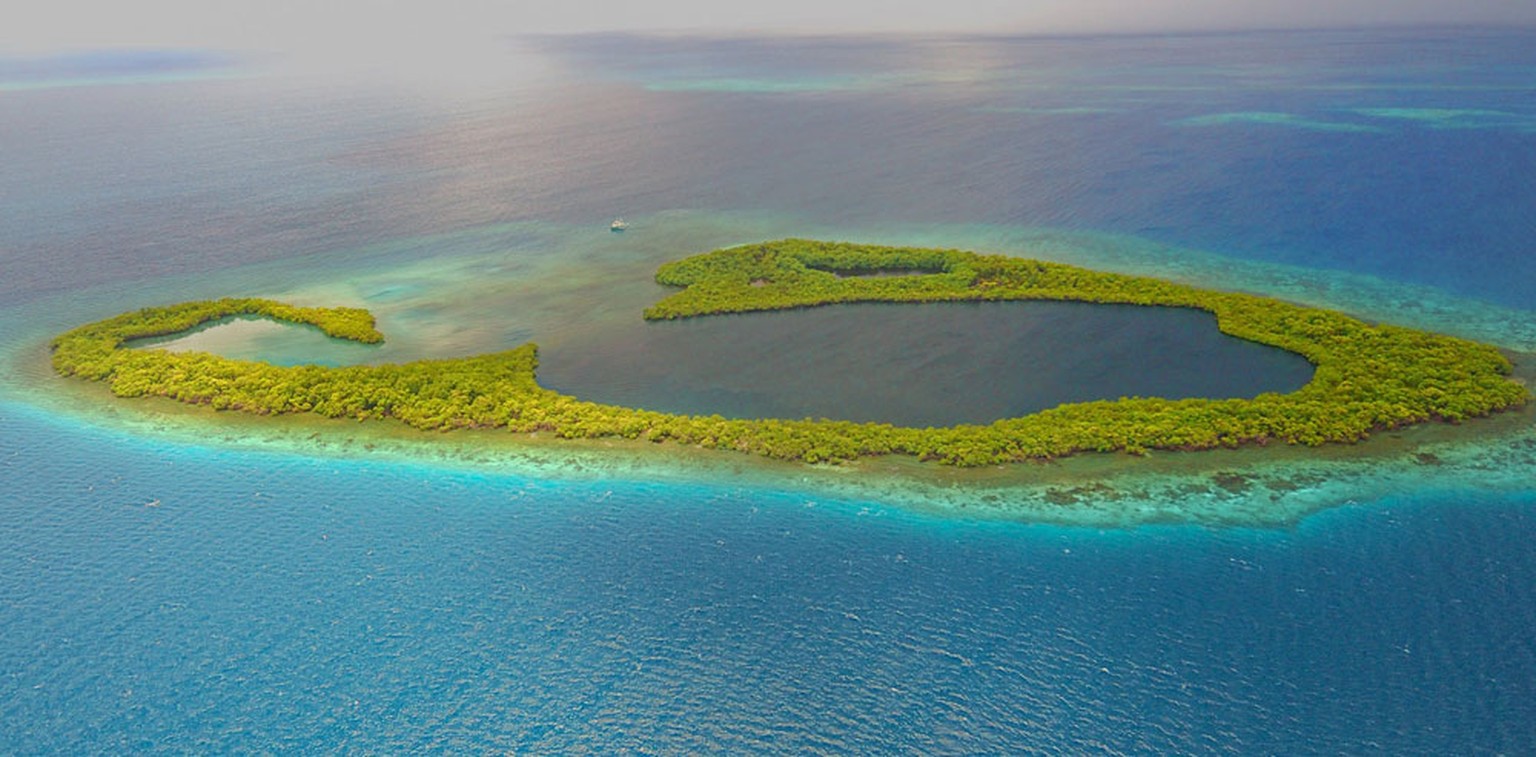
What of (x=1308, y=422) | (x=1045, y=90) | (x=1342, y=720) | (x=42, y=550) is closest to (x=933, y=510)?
(x=1342, y=720)

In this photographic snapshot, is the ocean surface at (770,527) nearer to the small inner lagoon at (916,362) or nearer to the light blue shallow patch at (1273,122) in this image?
the small inner lagoon at (916,362)

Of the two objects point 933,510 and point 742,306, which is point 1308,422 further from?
point 742,306

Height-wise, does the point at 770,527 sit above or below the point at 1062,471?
below

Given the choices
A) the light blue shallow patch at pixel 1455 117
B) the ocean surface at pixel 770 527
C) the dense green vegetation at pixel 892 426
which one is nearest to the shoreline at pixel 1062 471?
the ocean surface at pixel 770 527

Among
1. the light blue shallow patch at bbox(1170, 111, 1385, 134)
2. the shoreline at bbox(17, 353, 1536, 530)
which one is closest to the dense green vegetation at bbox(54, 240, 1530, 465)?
the shoreline at bbox(17, 353, 1536, 530)

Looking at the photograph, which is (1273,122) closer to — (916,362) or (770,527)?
(916,362)

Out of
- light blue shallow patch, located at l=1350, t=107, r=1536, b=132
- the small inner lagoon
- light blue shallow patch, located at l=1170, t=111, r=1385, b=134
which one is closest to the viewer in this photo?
the small inner lagoon

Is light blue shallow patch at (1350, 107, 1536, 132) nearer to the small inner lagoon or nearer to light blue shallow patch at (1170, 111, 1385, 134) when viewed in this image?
light blue shallow patch at (1170, 111, 1385, 134)

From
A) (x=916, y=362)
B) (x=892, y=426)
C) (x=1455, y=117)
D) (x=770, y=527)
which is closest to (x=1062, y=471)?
(x=892, y=426)
